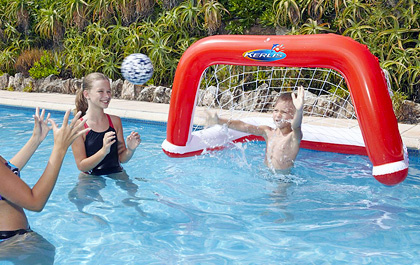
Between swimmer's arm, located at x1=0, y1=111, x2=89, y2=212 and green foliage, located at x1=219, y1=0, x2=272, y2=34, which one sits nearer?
swimmer's arm, located at x1=0, y1=111, x2=89, y2=212

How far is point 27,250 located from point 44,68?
10161mm

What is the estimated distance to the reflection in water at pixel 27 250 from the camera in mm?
2680

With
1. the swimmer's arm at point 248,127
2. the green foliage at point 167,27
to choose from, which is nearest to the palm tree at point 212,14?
the green foliage at point 167,27

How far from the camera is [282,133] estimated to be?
4.88m

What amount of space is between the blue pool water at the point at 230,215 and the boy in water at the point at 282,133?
162 millimetres

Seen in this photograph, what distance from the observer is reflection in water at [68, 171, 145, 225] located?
444cm

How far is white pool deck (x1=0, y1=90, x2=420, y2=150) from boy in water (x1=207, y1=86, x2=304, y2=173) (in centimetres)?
255

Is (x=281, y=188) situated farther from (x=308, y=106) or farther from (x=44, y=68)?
(x=44, y=68)

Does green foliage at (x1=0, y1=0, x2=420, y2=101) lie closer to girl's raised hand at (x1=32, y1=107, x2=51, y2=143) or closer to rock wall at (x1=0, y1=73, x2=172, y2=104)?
rock wall at (x1=0, y1=73, x2=172, y2=104)

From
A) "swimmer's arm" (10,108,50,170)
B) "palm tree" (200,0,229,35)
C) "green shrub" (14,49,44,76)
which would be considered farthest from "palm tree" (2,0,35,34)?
"swimmer's arm" (10,108,50,170)

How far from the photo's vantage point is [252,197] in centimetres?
464

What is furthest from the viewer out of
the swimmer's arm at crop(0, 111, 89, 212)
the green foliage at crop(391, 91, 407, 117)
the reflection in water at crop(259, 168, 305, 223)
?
the green foliage at crop(391, 91, 407, 117)

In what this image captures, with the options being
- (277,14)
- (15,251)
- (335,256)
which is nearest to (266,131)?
(335,256)

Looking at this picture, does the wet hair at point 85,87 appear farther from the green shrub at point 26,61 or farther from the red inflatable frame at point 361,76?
the green shrub at point 26,61
